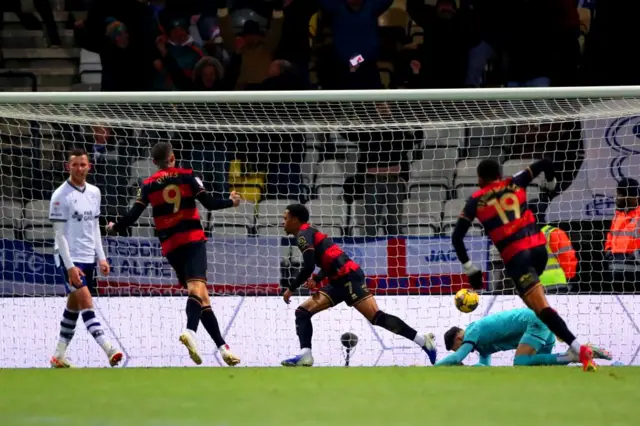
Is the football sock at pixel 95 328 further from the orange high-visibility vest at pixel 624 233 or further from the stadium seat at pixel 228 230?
Answer: the orange high-visibility vest at pixel 624 233

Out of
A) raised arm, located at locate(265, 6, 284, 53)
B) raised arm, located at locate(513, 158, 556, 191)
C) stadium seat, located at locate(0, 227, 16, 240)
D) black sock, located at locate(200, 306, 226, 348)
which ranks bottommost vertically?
black sock, located at locate(200, 306, 226, 348)

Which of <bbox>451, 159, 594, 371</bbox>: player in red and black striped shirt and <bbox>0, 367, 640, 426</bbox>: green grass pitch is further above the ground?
<bbox>451, 159, 594, 371</bbox>: player in red and black striped shirt

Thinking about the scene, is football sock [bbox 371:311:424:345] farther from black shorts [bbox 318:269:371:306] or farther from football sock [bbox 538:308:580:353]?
football sock [bbox 538:308:580:353]

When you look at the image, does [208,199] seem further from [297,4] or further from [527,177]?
[297,4]

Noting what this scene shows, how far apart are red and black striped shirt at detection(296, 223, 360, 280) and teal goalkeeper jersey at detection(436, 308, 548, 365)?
115 cm

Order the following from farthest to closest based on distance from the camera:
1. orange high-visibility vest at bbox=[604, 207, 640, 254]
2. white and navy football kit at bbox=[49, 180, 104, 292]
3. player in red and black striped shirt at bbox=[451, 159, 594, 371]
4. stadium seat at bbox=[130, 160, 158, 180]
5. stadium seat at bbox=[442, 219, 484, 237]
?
1. stadium seat at bbox=[130, 160, 158, 180]
2. stadium seat at bbox=[442, 219, 484, 237]
3. orange high-visibility vest at bbox=[604, 207, 640, 254]
4. white and navy football kit at bbox=[49, 180, 104, 292]
5. player in red and black striped shirt at bbox=[451, 159, 594, 371]

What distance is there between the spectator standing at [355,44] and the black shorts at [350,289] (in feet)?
12.8

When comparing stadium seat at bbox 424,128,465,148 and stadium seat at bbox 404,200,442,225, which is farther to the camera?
stadium seat at bbox 424,128,465,148

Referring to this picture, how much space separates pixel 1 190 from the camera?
12078 millimetres

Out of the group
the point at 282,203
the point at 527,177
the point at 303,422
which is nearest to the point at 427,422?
the point at 303,422

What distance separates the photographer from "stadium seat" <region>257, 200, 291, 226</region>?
11.5m

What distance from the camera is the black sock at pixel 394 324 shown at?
9.99 metres

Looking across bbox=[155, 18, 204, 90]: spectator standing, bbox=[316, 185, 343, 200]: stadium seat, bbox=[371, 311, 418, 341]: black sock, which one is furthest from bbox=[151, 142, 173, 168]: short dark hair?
bbox=[155, 18, 204, 90]: spectator standing

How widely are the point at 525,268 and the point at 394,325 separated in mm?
1786
